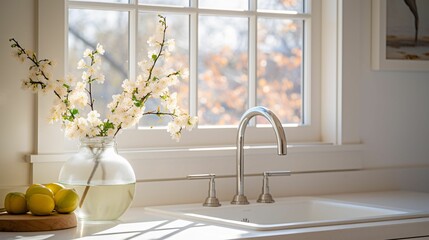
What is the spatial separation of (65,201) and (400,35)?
1645 millimetres

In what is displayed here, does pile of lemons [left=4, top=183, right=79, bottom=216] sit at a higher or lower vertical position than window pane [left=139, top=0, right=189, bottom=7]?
lower

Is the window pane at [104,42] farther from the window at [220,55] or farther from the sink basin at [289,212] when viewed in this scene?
the sink basin at [289,212]

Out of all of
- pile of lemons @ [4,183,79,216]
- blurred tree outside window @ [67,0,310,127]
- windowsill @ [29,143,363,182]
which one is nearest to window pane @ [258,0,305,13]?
blurred tree outside window @ [67,0,310,127]

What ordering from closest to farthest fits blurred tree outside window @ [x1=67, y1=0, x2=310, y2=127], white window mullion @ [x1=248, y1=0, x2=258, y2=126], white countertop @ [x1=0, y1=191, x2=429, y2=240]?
white countertop @ [x1=0, y1=191, x2=429, y2=240], blurred tree outside window @ [x1=67, y1=0, x2=310, y2=127], white window mullion @ [x1=248, y1=0, x2=258, y2=126]

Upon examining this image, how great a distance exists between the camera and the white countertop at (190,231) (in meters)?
2.15

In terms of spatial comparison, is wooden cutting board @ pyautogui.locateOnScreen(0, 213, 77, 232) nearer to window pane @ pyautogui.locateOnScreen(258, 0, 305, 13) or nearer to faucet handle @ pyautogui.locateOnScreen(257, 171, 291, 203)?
faucet handle @ pyautogui.locateOnScreen(257, 171, 291, 203)

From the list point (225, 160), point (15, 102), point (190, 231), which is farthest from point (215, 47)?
point (190, 231)

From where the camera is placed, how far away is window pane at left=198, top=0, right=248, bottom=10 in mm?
3059

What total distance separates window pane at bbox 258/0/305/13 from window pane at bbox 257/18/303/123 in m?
0.05

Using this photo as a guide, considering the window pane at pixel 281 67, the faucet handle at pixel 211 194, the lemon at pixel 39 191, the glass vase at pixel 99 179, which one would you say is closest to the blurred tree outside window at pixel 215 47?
the window pane at pixel 281 67

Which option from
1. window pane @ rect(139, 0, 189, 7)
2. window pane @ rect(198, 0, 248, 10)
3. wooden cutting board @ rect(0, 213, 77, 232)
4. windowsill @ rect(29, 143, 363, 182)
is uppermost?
window pane @ rect(198, 0, 248, 10)

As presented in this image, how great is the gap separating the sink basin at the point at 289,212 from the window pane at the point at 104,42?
18.3 inches

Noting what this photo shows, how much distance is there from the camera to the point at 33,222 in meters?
2.19

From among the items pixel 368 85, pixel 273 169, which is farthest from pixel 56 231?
pixel 368 85
